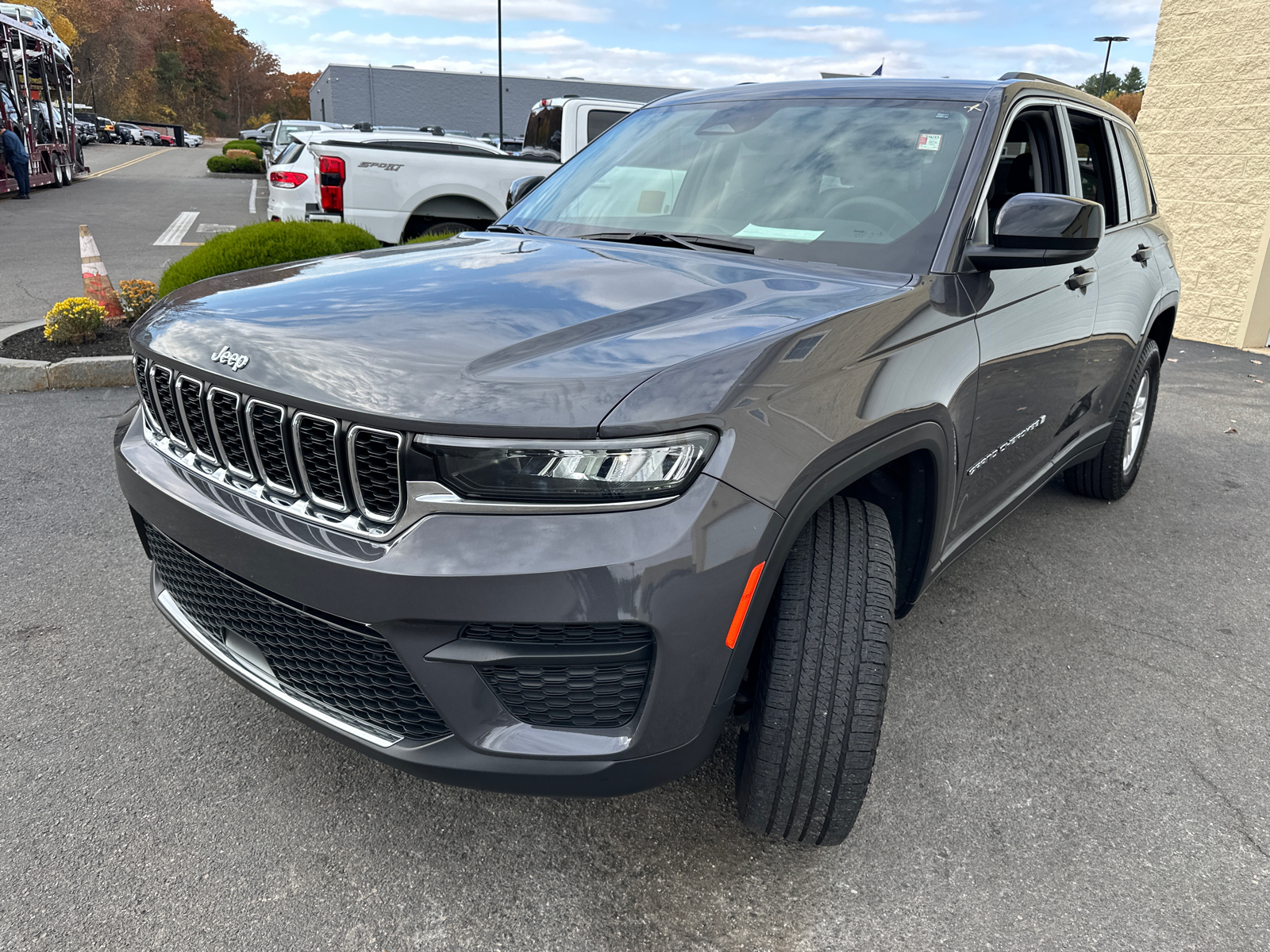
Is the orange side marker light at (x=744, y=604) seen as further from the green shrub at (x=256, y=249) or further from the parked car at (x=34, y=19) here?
the parked car at (x=34, y=19)

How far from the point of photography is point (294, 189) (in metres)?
9.39

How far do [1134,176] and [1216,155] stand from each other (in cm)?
692

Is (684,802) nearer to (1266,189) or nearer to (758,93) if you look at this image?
(758,93)

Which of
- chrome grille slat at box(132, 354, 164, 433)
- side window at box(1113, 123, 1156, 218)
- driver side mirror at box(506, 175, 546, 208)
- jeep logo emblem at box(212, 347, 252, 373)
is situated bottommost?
chrome grille slat at box(132, 354, 164, 433)

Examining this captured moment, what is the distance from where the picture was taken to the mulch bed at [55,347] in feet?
20.1

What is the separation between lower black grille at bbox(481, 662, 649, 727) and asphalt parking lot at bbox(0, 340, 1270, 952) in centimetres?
54

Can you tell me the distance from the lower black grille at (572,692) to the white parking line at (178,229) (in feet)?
43.4

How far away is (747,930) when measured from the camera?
194 centimetres

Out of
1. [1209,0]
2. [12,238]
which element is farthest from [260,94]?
[1209,0]

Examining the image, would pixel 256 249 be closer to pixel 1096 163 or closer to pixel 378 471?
pixel 1096 163

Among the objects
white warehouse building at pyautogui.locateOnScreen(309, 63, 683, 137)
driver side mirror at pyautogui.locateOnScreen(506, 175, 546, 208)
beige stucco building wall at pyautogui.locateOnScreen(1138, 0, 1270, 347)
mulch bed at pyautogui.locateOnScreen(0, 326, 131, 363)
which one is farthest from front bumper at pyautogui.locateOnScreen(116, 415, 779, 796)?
white warehouse building at pyautogui.locateOnScreen(309, 63, 683, 137)

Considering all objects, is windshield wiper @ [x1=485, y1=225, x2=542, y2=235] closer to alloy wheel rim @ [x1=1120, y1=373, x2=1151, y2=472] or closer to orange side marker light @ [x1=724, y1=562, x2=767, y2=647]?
orange side marker light @ [x1=724, y1=562, x2=767, y2=647]

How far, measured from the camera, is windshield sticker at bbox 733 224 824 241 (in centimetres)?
261

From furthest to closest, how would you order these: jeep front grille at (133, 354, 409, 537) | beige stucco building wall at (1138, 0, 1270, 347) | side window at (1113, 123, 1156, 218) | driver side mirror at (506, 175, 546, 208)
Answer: beige stucco building wall at (1138, 0, 1270, 347) → side window at (1113, 123, 1156, 218) → driver side mirror at (506, 175, 546, 208) → jeep front grille at (133, 354, 409, 537)
